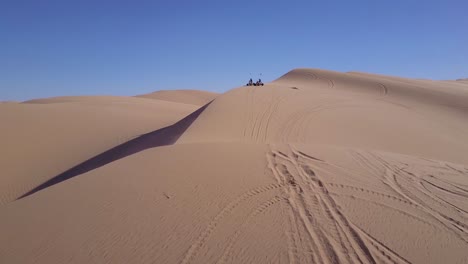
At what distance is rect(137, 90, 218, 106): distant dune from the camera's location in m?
47.9

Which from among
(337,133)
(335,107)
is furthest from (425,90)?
(337,133)

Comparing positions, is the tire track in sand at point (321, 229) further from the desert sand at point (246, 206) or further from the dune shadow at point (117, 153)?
the dune shadow at point (117, 153)

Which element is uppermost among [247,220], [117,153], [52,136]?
[52,136]

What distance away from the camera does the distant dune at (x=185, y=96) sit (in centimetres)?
4788

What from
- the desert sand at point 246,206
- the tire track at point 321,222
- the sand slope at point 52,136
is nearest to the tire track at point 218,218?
the desert sand at point 246,206

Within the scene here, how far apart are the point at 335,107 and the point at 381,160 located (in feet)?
25.7

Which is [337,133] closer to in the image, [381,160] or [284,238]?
[381,160]

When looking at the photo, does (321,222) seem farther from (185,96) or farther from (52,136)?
(185,96)

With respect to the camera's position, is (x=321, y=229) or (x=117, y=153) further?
(x=117, y=153)

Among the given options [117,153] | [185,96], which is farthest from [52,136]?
[185,96]

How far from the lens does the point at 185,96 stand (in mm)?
51438

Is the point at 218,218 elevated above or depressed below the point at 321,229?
above

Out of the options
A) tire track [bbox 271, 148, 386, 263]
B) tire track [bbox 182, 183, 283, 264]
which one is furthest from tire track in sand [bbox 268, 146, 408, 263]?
tire track [bbox 182, 183, 283, 264]

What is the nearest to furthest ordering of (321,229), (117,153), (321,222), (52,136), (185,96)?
(321,229) < (321,222) < (117,153) < (52,136) < (185,96)
